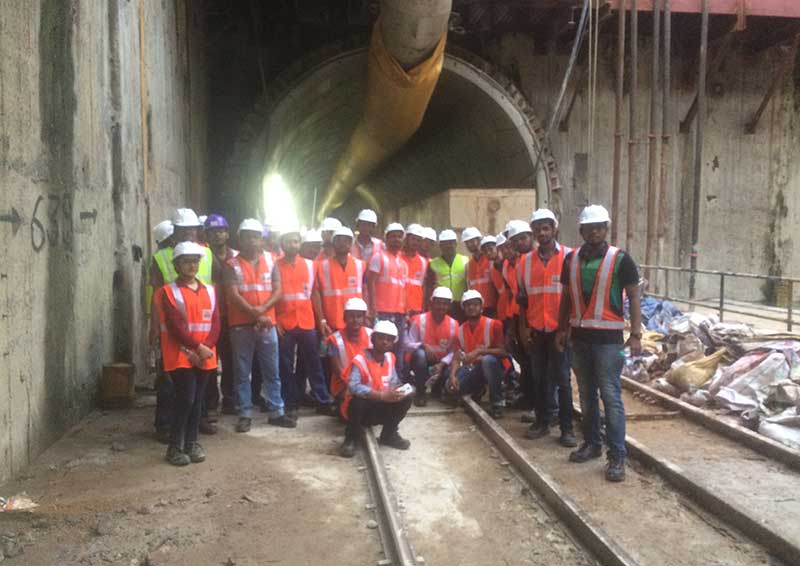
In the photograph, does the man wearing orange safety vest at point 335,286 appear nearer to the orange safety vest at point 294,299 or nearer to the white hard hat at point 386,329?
the orange safety vest at point 294,299

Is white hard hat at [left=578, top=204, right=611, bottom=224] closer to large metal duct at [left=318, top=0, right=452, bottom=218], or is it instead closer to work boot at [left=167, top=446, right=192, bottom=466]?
work boot at [left=167, top=446, right=192, bottom=466]

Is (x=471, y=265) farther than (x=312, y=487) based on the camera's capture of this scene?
Yes

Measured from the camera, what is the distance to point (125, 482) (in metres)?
4.56

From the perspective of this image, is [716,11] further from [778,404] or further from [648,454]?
[648,454]

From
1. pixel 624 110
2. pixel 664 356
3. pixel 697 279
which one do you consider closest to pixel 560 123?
pixel 624 110

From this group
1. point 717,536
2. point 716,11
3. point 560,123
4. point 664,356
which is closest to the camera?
point 717,536

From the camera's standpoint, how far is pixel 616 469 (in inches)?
183

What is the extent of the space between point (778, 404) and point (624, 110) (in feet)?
30.5

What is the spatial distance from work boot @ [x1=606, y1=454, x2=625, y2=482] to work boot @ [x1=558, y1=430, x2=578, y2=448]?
658mm

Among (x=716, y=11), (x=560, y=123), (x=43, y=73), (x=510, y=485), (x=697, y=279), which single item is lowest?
(x=510, y=485)

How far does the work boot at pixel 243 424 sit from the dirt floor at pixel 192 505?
9cm

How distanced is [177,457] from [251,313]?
54.4 inches

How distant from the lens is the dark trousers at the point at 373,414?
5211 millimetres

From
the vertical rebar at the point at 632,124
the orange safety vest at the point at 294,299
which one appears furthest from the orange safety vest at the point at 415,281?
the vertical rebar at the point at 632,124
